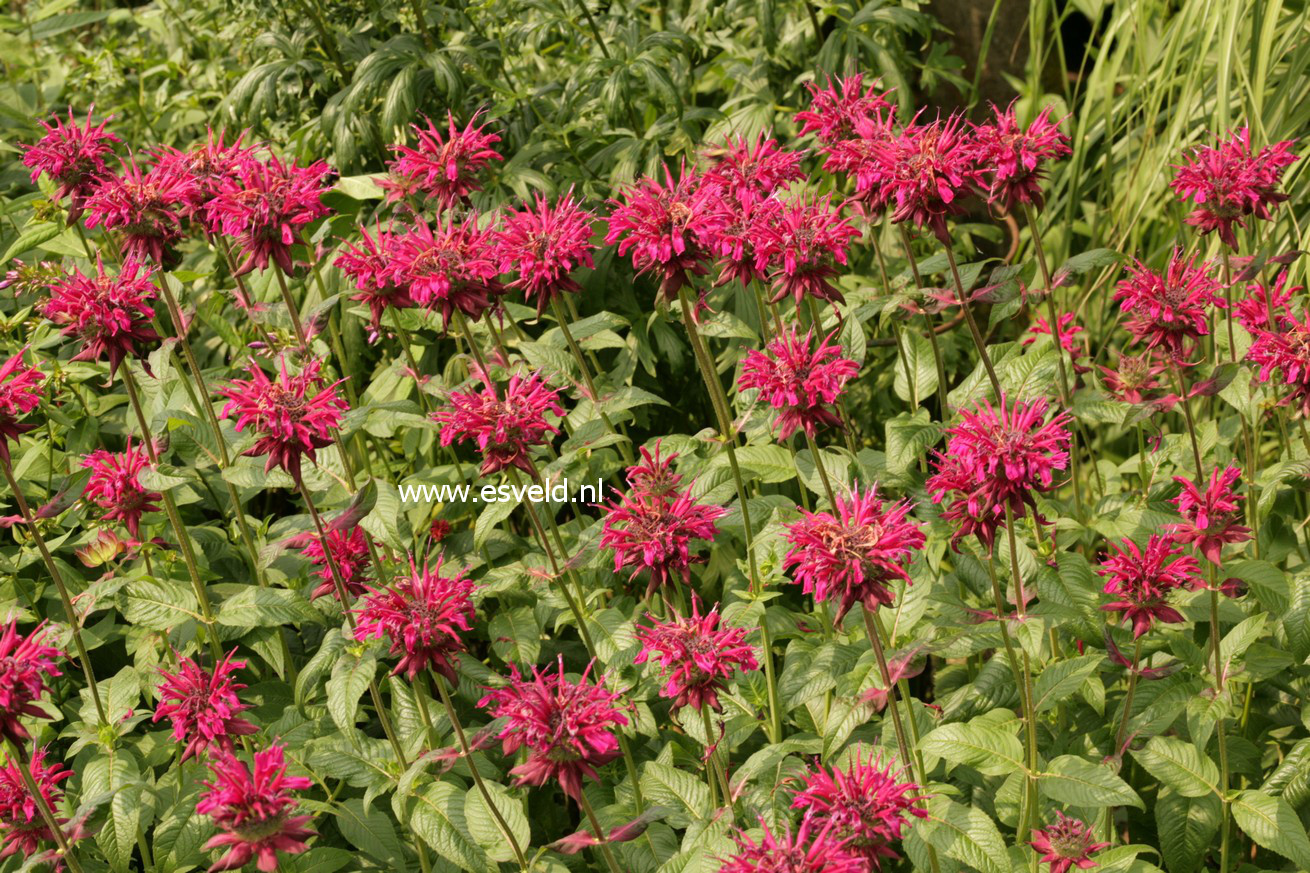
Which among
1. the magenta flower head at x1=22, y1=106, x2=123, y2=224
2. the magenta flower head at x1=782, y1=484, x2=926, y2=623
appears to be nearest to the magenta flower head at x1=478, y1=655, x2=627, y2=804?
the magenta flower head at x1=782, y1=484, x2=926, y2=623

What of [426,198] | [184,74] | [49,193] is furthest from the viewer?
[184,74]

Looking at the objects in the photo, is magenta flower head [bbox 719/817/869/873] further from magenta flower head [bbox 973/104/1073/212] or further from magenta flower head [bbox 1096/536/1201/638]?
magenta flower head [bbox 973/104/1073/212]

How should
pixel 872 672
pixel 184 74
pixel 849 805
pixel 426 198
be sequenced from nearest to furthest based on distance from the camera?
pixel 849 805 < pixel 872 672 < pixel 426 198 < pixel 184 74

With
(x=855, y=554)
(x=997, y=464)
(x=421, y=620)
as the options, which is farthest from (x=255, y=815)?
(x=997, y=464)

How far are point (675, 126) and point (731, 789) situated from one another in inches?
61.4

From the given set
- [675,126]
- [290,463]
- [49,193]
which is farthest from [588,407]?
[49,193]

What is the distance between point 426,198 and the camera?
2.25 m

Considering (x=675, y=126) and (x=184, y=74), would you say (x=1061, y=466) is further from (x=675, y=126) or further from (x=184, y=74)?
(x=184, y=74)

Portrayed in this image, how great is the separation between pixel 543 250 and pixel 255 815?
0.98m

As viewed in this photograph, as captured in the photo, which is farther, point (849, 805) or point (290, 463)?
point (290, 463)

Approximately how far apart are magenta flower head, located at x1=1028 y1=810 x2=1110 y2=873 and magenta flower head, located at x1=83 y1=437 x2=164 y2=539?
1492mm

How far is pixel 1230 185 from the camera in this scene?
6.39 feet

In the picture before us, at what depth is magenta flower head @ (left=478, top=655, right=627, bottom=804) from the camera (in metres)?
1.55

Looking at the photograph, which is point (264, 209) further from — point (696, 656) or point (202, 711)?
point (696, 656)
